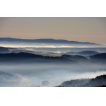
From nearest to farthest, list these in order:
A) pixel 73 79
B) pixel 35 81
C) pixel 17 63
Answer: pixel 35 81 → pixel 73 79 → pixel 17 63

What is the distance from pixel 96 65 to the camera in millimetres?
6422

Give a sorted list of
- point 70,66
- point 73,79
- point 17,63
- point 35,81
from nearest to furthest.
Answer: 1. point 35,81
2. point 73,79
3. point 70,66
4. point 17,63

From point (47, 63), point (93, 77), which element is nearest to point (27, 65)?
point (47, 63)

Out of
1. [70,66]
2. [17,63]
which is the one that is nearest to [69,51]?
[70,66]

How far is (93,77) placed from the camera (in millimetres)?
5910

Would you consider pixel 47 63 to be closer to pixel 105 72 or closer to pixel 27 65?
pixel 27 65

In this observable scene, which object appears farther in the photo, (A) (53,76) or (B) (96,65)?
(B) (96,65)

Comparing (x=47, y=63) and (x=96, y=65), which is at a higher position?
(x=47, y=63)

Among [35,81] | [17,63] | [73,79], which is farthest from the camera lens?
[17,63]

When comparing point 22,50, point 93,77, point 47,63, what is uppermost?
point 22,50

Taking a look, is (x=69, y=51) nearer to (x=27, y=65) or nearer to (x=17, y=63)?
(x=27, y=65)

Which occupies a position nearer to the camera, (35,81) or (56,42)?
(35,81)

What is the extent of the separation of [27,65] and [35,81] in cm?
167

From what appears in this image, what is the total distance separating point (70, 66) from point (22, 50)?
8.57 feet
